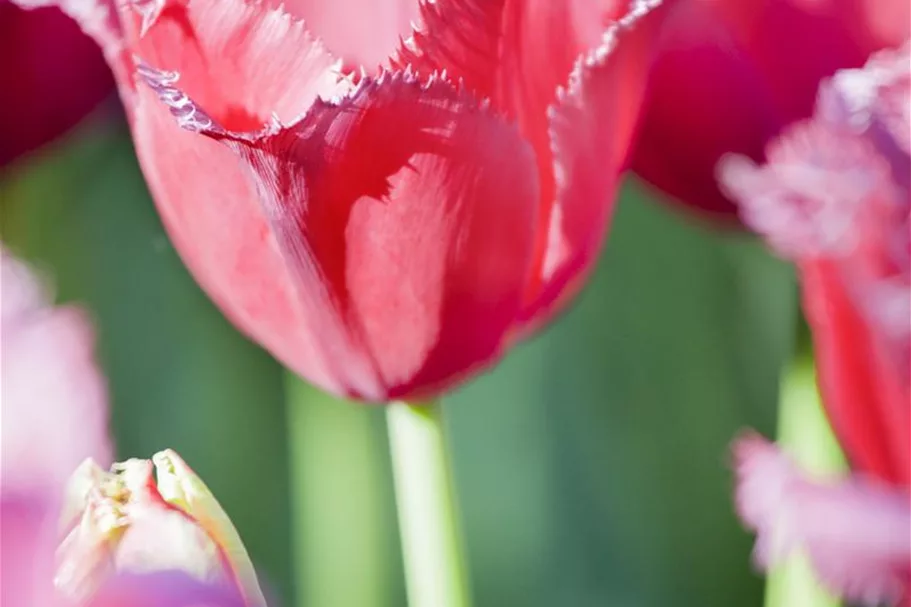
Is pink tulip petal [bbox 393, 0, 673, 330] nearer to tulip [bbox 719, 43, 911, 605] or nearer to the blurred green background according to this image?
tulip [bbox 719, 43, 911, 605]

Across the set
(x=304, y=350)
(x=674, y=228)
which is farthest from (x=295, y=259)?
(x=674, y=228)

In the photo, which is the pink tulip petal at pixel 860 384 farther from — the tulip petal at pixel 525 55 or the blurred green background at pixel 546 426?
the blurred green background at pixel 546 426

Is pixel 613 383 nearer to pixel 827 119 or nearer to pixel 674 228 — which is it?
pixel 674 228

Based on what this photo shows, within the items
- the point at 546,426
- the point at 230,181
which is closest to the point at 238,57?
the point at 230,181

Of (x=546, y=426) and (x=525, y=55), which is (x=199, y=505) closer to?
(x=525, y=55)

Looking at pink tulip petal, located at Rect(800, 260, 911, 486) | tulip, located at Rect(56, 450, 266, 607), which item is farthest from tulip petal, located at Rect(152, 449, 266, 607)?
pink tulip petal, located at Rect(800, 260, 911, 486)

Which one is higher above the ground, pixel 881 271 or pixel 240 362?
pixel 881 271
